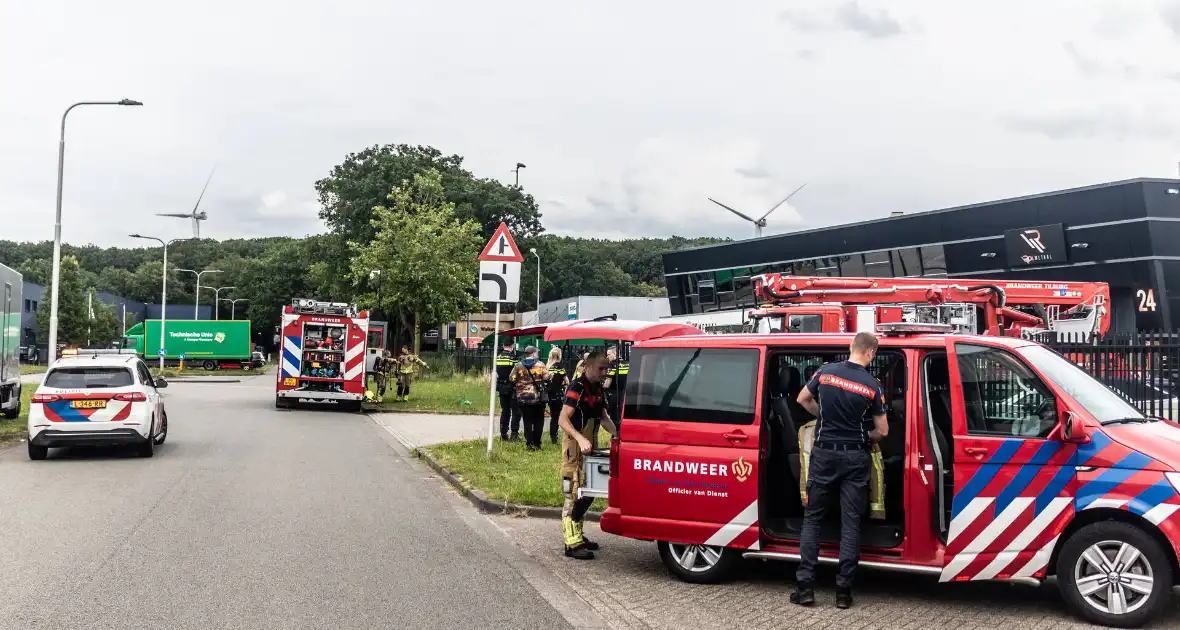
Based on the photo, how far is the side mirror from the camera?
6.50 m

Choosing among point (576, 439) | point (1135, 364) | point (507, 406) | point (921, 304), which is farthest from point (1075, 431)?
point (507, 406)

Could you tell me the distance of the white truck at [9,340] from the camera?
20375mm

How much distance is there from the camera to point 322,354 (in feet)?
92.8

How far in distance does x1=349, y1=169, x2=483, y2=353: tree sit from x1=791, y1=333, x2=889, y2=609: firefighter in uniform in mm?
36075

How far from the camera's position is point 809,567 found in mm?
7023

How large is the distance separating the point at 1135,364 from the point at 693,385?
8787 mm

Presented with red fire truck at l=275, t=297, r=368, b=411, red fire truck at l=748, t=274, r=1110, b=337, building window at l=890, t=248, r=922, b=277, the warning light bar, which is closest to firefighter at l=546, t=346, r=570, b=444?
red fire truck at l=748, t=274, r=1110, b=337

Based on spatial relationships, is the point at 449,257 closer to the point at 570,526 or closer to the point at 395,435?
the point at 395,435

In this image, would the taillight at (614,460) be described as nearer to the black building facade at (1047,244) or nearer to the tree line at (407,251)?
the black building facade at (1047,244)

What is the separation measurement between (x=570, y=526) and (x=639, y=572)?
2.50ft

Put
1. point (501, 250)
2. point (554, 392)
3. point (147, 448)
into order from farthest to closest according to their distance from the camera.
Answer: point (147, 448)
point (554, 392)
point (501, 250)

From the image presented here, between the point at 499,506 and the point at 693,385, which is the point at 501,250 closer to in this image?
the point at 499,506

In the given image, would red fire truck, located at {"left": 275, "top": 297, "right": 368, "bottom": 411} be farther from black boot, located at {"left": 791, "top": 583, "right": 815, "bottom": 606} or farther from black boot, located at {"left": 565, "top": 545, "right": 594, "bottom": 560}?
black boot, located at {"left": 791, "top": 583, "right": 815, "bottom": 606}

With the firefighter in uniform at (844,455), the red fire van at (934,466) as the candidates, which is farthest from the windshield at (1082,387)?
the firefighter in uniform at (844,455)
